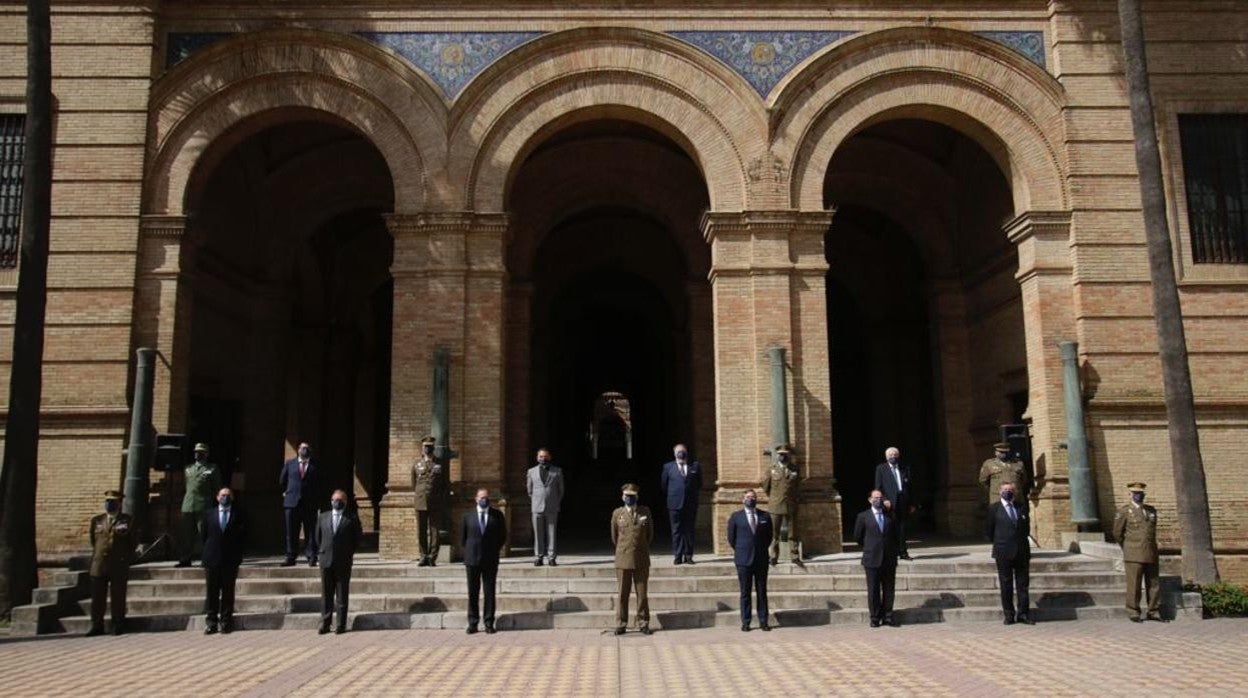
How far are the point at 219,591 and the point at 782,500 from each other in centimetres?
689

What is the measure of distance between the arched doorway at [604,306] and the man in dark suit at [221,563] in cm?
575

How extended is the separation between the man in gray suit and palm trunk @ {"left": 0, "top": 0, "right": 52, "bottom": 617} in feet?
19.8

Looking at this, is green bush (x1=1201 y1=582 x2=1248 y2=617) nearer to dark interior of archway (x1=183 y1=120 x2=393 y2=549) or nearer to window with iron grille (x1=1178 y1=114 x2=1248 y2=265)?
window with iron grille (x1=1178 y1=114 x2=1248 y2=265)

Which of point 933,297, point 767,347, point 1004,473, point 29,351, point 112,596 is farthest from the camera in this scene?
point 933,297

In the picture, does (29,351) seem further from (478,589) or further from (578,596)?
(578,596)

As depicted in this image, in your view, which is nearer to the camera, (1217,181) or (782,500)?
(782,500)

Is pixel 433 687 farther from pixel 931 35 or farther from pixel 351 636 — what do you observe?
pixel 931 35

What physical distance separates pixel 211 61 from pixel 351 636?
30.6ft

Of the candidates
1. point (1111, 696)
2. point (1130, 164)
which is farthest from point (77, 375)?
point (1130, 164)

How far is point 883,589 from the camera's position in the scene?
10.8 metres

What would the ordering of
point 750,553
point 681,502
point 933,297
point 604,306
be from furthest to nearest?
point 604,306
point 933,297
point 681,502
point 750,553

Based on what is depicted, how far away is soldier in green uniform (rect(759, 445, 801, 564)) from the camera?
41.6 feet

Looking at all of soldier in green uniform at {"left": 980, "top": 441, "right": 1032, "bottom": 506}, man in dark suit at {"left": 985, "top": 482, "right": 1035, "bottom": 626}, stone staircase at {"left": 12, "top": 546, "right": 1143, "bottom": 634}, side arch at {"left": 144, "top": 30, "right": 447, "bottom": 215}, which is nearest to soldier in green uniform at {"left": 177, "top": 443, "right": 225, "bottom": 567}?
stone staircase at {"left": 12, "top": 546, "right": 1143, "bottom": 634}

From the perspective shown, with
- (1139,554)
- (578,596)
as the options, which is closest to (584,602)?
(578,596)
